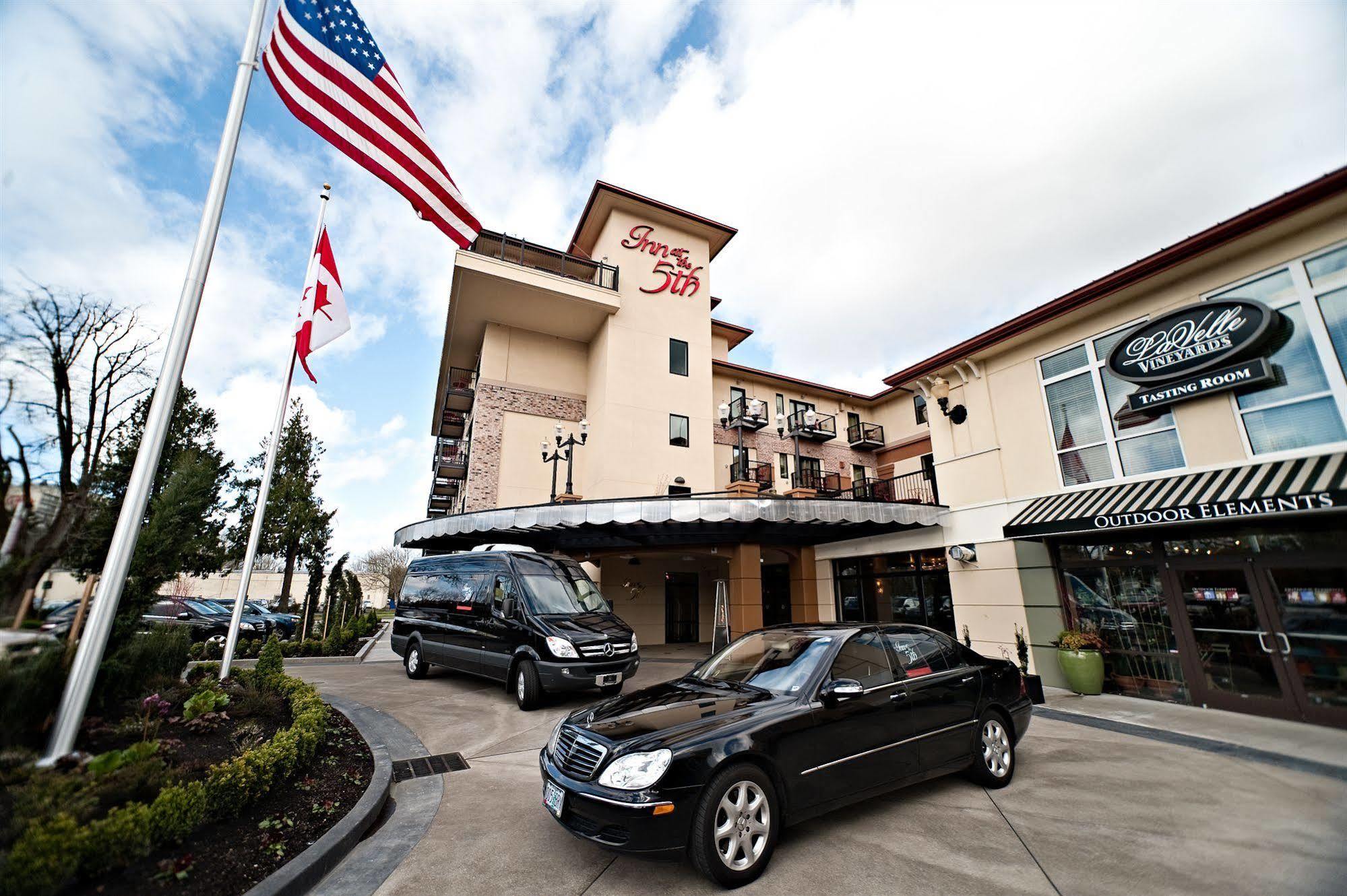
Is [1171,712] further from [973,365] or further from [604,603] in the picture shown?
[604,603]

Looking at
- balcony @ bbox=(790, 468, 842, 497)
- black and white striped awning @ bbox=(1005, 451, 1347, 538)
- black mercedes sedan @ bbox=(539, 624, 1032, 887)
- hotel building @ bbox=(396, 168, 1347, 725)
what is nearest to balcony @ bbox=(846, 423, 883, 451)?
balcony @ bbox=(790, 468, 842, 497)

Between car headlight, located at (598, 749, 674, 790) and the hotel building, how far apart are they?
27.3ft

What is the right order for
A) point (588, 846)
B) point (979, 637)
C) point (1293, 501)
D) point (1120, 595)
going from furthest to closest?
point (979, 637), point (1120, 595), point (1293, 501), point (588, 846)

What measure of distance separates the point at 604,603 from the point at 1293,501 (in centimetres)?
999

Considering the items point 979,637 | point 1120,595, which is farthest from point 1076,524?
point 979,637

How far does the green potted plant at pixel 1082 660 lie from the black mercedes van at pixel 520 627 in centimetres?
779

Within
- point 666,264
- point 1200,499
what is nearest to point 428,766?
point 1200,499

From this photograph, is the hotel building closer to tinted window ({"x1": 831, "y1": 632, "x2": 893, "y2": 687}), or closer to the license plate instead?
tinted window ({"x1": 831, "y1": 632, "x2": 893, "y2": 687})

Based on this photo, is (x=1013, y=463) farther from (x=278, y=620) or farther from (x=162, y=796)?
(x=278, y=620)

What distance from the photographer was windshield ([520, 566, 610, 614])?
30.2 feet

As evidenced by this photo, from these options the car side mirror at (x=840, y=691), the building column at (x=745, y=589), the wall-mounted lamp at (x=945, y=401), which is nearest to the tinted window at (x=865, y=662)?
the car side mirror at (x=840, y=691)

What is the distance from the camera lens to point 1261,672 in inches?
303

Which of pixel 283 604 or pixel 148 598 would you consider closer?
pixel 148 598

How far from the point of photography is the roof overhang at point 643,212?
21.1 m
